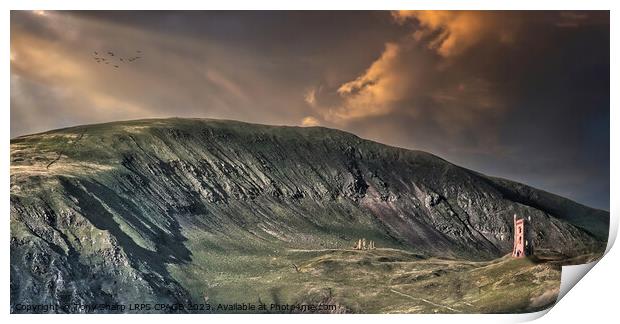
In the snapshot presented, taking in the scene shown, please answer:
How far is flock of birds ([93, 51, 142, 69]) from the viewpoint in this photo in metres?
85.8

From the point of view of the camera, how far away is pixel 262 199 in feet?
348

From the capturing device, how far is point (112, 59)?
86500 mm

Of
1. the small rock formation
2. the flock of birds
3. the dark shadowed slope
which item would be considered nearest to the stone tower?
the dark shadowed slope

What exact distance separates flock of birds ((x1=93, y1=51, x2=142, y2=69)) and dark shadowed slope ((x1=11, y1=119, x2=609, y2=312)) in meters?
9.26

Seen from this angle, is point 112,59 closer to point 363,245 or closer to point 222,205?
point 222,205

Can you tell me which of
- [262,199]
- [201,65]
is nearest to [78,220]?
[201,65]

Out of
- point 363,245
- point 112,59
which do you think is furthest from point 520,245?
point 112,59

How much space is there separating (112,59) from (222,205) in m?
20.8

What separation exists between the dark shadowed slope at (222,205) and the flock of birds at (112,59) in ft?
30.4

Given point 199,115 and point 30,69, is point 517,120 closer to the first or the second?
point 199,115

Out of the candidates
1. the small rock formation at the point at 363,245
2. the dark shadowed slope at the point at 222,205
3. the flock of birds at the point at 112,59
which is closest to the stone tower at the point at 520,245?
the dark shadowed slope at the point at 222,205

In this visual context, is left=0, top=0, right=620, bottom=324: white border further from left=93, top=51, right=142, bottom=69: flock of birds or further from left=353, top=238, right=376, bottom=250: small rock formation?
left=353, top=238, right=376, bottom=250: small rock formation
